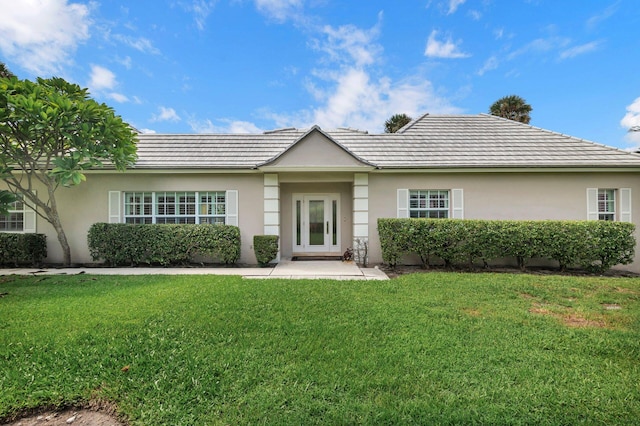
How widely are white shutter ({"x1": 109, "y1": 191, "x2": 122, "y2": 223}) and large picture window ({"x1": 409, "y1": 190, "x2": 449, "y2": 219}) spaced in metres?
10.7

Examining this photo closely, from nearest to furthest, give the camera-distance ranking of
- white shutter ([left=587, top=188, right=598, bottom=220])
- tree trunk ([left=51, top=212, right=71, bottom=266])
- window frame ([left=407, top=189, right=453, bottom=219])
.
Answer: tree trunk ([left=51, top=212, right=71, bottom=266]) < white shutter ([left=587, top=188, right=598, bottom=220]) < window frame ([left=407, top=189, right=453, bottom=219])

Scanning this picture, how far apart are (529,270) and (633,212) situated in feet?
15.2

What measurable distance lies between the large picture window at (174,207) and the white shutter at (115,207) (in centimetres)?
19

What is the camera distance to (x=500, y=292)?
6363mm

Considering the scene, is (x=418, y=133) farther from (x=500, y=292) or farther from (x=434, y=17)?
(x=500, y=292)

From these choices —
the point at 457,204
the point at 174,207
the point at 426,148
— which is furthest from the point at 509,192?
the point at 174,207

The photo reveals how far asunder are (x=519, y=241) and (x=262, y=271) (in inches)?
325

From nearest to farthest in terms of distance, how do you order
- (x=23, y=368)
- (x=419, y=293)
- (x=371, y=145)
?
(x=23, y=368) < (x=419, y=293) < (x=371, y=145)

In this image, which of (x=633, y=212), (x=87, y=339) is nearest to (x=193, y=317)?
(x=87, y=339)

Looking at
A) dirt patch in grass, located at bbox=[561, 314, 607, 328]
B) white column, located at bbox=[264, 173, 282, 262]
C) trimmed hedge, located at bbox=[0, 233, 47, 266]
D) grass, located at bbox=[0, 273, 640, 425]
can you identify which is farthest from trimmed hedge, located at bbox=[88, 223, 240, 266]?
dirt patch in grass, located at bbox=[561, 314, 607, 328]

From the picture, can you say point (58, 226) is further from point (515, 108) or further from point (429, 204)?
point (515, 108)

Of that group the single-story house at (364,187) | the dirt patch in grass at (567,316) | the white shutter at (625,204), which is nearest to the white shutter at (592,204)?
the single-story house at (364,187)

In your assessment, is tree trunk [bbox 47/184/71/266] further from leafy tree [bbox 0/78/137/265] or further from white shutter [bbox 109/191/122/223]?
white shutter [bbox 109/191/122/223]

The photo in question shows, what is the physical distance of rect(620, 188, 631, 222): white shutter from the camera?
9773 mm
